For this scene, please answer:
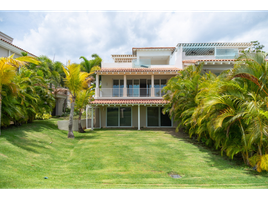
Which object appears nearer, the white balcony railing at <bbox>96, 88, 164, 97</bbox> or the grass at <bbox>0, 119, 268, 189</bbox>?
the grass at <bbox>0, 119, 268, 189</bbox>

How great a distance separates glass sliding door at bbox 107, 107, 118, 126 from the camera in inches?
769

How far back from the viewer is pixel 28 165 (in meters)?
6.57

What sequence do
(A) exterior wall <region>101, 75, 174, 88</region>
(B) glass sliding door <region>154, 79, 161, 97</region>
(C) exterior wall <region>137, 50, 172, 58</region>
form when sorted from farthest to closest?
1. (C) exterior wall <region>137, 50, 172, 58</region>
2. (A) exterior wall <region>101, 75, 174, 88</region>
3. (B) glass sliding door <region>154, 79, 161, 97</region>

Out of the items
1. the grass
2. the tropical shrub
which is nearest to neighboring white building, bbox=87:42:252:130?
the grass

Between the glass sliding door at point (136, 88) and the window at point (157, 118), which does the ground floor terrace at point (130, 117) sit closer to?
the window at point (157, 118)

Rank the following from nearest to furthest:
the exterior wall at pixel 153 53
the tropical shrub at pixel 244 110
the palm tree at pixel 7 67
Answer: the tropical shrub at pixel 244 110 → the palm tree at pixel 7 67 → the exterior wall at pixel 153 53

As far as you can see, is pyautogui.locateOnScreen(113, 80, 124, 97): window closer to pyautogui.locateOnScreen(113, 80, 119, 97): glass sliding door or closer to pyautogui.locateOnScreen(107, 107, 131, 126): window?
pyautogui.locateOnScreen(113, 80, 119, 97): glass sliding door

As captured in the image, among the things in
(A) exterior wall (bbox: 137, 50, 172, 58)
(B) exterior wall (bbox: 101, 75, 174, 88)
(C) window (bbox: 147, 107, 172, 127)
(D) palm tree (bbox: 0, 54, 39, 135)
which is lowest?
(C) window (bbox: 147, 107, 172, 127)

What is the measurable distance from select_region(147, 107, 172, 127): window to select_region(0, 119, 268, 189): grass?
8642mm

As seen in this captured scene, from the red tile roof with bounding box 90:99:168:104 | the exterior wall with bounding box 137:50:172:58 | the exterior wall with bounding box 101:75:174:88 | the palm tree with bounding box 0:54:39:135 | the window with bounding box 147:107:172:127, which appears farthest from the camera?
the exterior wall with bounding box 137:50:172:58

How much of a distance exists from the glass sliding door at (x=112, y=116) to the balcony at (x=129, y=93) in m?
1.44

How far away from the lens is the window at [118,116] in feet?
64.1

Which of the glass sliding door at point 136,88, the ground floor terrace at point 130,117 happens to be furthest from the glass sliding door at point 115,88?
the glass sliding door at point 136,88

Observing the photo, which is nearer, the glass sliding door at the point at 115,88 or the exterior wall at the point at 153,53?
the glass sliding door at the point at 115,88
